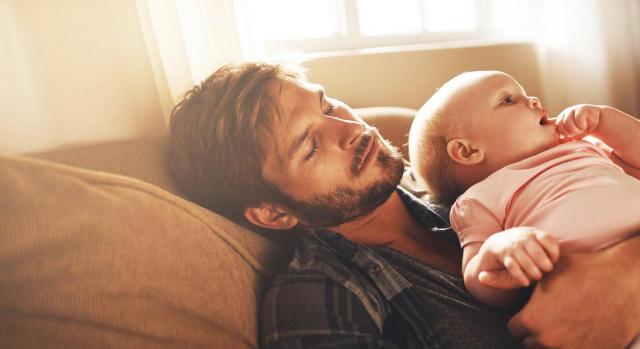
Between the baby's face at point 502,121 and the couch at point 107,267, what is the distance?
2.03 feet

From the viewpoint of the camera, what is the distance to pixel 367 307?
2.83ft

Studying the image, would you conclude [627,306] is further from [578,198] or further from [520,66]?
[520,66]

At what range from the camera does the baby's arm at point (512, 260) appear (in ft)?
2.23

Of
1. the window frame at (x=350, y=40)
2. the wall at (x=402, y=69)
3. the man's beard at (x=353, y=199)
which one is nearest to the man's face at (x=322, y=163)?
the man's beard at (x=353, y=199)

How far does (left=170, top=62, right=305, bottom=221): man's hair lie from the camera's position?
1023 millimetres

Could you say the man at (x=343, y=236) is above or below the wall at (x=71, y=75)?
below

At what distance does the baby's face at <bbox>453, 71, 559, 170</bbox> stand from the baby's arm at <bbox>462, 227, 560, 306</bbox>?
0.29 meters

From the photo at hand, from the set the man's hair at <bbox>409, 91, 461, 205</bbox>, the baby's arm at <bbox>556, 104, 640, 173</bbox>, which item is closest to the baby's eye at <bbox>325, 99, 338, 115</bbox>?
the man's hair at <bbox>409, 91, 461, 205</bbox>

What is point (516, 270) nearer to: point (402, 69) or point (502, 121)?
point (502, 121)

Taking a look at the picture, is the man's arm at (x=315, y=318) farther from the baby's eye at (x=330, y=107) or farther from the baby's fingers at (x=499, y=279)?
the baby's eye at (x=330, y=107)

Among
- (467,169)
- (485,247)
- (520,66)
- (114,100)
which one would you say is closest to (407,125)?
(467,169)

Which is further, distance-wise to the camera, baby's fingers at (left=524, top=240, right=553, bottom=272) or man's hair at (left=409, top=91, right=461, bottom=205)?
man's hair at (left=409, top=91, right=461, bottom=205)

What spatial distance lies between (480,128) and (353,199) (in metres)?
0.33

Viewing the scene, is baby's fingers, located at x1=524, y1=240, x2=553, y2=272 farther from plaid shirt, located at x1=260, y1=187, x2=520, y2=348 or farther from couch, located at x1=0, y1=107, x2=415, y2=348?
couch, located at x1=0, y1=107, x2=415, y2=348
